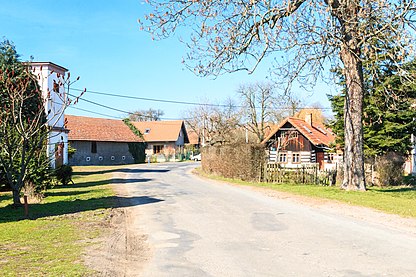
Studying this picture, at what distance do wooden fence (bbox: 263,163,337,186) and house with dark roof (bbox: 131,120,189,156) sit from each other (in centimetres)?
4332

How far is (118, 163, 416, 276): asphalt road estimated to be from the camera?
20.6 feet

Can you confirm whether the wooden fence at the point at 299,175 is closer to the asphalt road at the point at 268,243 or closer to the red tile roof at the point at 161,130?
the asphalt road at the point at 268,243

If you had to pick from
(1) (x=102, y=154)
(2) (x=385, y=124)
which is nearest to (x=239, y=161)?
(2) (x=385, y=124)

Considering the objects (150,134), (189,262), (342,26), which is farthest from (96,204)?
(150,134)

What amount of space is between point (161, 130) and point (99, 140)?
19027 millimetres

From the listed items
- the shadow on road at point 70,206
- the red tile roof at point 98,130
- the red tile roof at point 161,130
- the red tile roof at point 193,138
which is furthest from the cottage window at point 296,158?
the red tile roof at point 193,138

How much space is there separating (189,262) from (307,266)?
72.5 inches

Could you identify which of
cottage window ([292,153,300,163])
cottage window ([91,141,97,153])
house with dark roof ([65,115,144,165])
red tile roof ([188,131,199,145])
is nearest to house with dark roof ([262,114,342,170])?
cottage window ([292,153,300,163])

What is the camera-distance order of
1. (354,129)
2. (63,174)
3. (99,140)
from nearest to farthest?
1. (354,129)
2. (63,174)
3. (99,140)

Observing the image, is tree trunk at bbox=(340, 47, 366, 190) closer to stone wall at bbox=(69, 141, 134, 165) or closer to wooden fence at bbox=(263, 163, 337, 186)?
wooden fence at bbox=(263, 163, 337, 186)

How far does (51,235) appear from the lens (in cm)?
891

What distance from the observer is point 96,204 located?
14.4 m

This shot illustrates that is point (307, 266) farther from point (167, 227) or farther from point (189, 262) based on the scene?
point (167, 227)

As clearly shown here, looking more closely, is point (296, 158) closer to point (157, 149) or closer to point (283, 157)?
point (283, 157)
